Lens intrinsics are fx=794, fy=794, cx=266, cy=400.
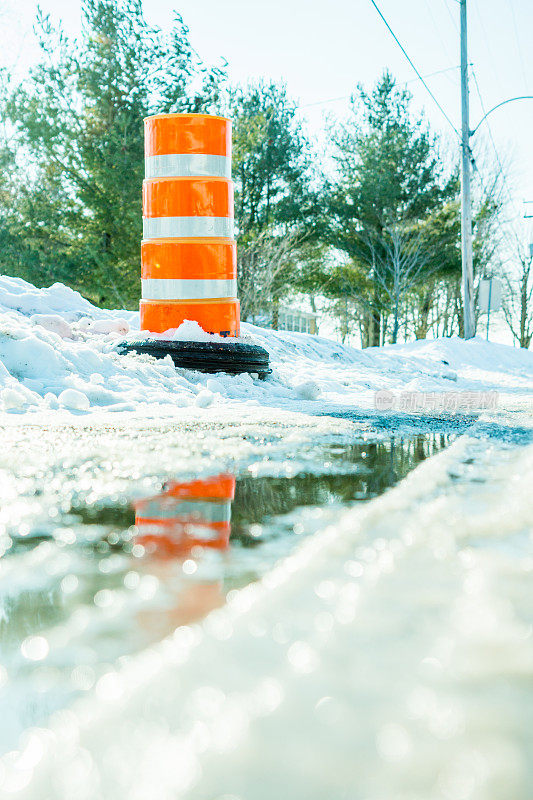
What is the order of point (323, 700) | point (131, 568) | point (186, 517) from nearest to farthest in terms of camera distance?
point (323, 700)
point (131, 568)
point (186, 517)

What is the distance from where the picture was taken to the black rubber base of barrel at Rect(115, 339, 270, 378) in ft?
21.5

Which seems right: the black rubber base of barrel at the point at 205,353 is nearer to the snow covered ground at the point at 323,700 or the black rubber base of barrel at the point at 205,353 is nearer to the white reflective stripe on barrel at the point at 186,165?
the white reflective stripe on barrel at the point at 186,165

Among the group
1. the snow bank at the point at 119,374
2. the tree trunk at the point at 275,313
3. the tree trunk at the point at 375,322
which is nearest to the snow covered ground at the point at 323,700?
the snow bank at the point at 119,374

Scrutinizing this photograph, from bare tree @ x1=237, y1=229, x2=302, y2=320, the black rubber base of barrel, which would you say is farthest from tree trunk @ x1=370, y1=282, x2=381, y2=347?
the black rubber base of barrel

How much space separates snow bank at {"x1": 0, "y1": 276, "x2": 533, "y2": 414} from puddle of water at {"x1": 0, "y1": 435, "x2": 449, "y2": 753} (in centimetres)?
233

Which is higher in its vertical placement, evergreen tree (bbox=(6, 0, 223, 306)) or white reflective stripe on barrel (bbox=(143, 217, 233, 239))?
evergreen tree (bbox=(6, 0, 223, 306))

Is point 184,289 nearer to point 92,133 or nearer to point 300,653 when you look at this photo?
point 300,653

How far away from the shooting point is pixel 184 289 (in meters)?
7.24

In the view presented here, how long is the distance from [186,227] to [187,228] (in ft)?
0.04

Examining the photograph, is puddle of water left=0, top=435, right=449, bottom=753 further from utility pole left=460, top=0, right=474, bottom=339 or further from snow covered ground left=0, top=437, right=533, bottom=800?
utility pole left=460, top=0, right=474, bottom=339

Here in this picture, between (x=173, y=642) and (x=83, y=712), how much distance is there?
251mm

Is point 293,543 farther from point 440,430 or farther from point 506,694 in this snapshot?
point 440,430

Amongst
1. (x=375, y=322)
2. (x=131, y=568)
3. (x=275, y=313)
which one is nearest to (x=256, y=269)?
(x=275, y=313)

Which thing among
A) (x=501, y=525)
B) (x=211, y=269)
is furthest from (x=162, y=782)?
(x=211, y=269)
